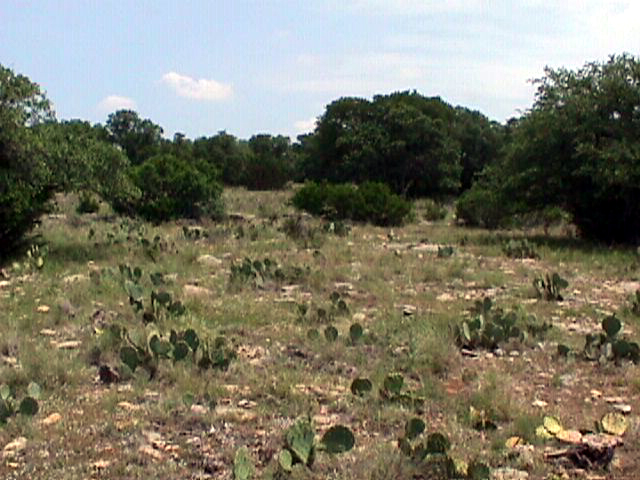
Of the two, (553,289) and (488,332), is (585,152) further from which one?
(488,332)

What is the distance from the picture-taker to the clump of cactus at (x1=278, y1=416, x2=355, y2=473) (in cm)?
441

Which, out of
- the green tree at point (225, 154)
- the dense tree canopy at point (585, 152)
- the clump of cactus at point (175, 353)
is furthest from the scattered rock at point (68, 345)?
the green tree at point (225, 154)

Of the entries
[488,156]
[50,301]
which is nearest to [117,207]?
[50,301]

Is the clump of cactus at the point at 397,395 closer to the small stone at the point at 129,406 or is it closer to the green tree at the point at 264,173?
the small stone at the point at 129,406

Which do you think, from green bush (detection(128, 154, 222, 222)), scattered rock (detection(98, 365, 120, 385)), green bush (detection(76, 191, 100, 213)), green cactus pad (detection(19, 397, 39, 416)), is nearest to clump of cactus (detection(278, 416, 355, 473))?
green cactus pad (detection(19, 397, 39, 416))

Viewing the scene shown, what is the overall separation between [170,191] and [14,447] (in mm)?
17003

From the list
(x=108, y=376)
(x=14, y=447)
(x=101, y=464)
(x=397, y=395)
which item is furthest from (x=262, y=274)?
(x=101, y=464)

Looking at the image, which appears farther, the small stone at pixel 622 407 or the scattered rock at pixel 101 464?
the small stone at pixel 622 407

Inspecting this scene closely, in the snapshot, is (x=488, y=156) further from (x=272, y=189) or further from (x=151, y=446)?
(x=151, y=446)

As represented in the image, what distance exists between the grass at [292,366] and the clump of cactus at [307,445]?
64 mm

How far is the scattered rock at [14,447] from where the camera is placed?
15.3 feet

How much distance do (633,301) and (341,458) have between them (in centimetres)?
619

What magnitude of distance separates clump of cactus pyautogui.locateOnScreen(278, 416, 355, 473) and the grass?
0.06m

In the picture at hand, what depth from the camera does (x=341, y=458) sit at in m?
4.58
